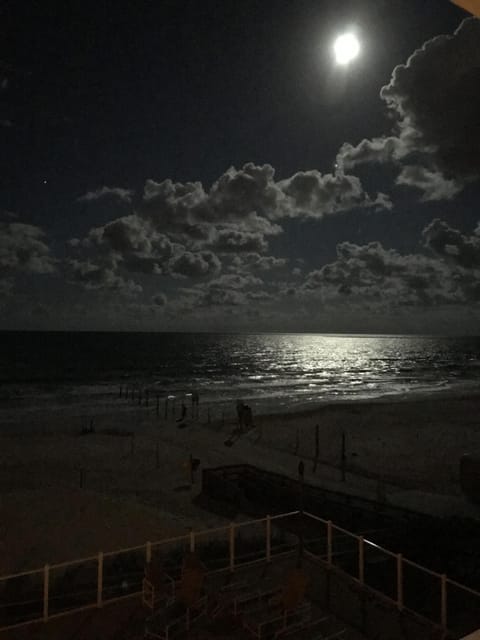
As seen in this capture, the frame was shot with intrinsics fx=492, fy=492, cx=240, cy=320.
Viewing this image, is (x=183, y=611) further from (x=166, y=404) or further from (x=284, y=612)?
(x=166, y=404)

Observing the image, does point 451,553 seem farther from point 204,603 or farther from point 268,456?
point 268,456

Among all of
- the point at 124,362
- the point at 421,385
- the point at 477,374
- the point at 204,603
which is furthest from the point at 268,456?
the point at 124,362

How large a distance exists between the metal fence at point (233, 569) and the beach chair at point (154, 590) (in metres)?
1.50

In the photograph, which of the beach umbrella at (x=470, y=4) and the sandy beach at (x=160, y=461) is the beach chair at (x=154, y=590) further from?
the beach umbrella at (x=470, y=4)

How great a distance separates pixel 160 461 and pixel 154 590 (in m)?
18.4

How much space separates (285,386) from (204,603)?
193ft

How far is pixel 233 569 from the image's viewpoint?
833cm

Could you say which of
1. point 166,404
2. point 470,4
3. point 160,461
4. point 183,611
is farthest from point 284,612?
point 166,404

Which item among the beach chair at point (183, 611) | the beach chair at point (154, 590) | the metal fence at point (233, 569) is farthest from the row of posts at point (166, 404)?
the beach chair at point (183, 611)

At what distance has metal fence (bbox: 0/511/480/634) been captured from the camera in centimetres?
965

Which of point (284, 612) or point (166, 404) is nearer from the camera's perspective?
point (284, 612)

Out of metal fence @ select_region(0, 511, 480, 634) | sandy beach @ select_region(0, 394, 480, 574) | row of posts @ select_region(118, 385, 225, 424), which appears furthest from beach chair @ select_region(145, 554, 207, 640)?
row of posts @ select_region(118, 385, 225, 424)

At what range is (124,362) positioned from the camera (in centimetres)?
10481

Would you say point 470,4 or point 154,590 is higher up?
point 470,4
